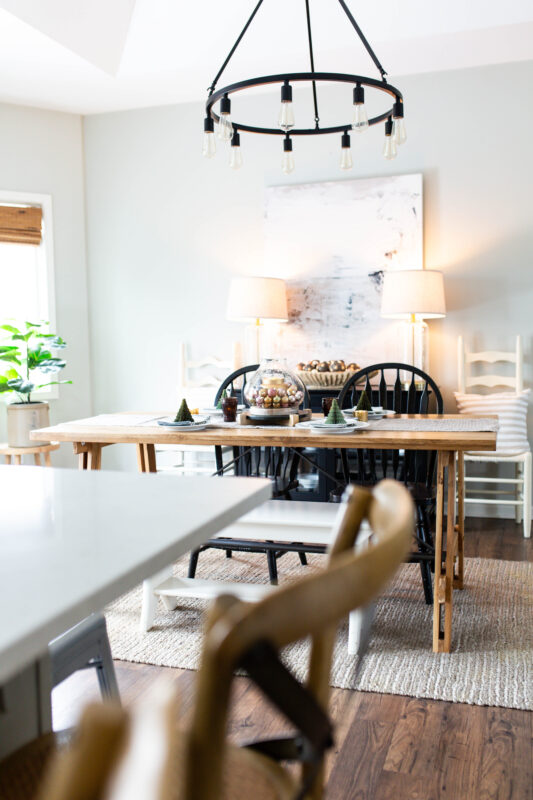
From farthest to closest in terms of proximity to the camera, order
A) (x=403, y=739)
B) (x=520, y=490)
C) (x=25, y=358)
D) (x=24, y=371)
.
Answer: (x=24, y=371) < (x=25, y=358) < (x=520, y=490) < (x=403, y=739)

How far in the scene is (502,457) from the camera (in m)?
3.87

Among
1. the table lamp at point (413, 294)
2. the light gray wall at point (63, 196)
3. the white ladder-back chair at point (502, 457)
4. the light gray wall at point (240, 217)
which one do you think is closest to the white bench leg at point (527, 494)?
the white ladder-back chair at point (502, 457)

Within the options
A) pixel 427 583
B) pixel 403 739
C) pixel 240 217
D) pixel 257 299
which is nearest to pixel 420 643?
pixel 427 583

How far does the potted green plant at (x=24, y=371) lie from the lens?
4461 millimetres

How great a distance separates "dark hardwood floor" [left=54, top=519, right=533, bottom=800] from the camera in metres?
1.63

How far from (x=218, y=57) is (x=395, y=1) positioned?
3.32 ft

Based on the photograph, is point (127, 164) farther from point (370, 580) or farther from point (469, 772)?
point (370, 580)

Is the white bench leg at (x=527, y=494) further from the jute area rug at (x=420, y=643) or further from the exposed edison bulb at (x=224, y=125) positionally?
the exposed edison bulb at (x=224, y=125)

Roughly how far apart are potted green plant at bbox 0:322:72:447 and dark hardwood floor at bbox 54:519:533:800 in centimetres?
253

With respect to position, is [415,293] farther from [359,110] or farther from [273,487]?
[359,110]

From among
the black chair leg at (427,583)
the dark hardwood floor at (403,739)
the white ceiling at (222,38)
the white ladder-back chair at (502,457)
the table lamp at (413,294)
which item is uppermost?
the white ceiling at (222,38)

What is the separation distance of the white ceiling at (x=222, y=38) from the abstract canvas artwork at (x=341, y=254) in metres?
0.73

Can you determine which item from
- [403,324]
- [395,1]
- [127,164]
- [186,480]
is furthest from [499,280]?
[186,480]

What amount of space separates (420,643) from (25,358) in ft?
10.9
